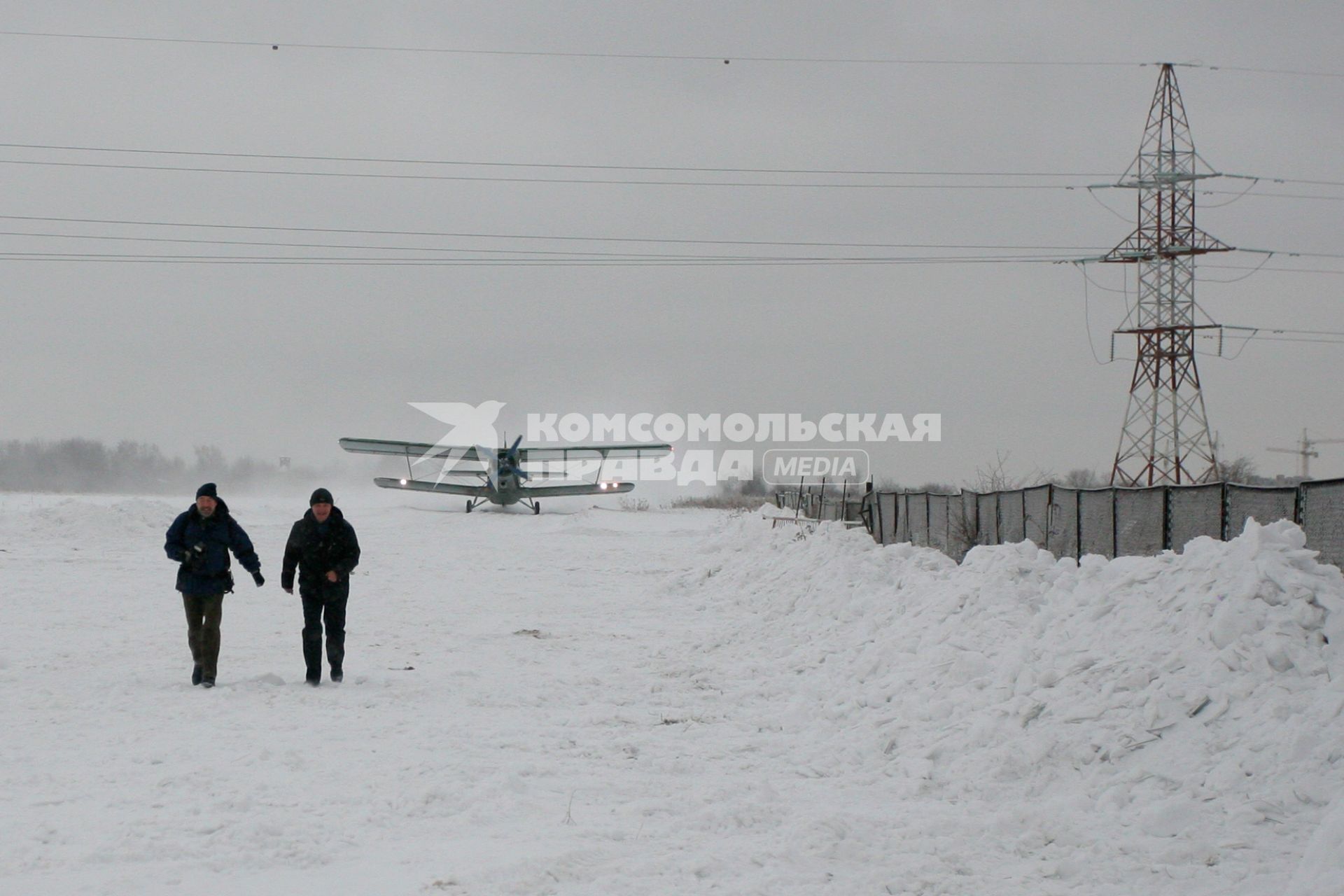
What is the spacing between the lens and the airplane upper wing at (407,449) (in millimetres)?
45438

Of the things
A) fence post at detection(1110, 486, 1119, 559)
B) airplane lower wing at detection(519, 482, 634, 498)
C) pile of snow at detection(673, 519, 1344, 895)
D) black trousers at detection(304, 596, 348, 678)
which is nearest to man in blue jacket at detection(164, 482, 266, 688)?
black trousers at detection(304, 596, 348, 678)

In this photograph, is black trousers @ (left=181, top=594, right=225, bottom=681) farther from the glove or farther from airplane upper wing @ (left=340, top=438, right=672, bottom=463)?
airplane upper wing @ (left=340, top=438, right=672, bottom=463)

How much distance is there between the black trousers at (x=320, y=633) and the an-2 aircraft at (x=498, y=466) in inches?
1330

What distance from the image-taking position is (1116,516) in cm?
1402

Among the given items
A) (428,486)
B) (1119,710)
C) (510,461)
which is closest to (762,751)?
(1119,710)

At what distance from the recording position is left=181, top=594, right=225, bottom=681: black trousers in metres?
9.87

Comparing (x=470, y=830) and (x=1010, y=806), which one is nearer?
(x=470, y=830)

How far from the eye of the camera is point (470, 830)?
19.4 ft

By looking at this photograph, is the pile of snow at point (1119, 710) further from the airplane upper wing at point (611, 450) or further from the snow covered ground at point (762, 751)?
the airplane upper wing at point (611, 450)

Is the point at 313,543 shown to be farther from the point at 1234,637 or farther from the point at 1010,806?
the point at 1234,637

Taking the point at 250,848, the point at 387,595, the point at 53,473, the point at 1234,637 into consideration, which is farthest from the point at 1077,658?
the point at 53,473

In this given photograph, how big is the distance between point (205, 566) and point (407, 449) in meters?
36.5

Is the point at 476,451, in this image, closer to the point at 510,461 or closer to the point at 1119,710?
the point at 510,461

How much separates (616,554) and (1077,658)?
65.4 ft
